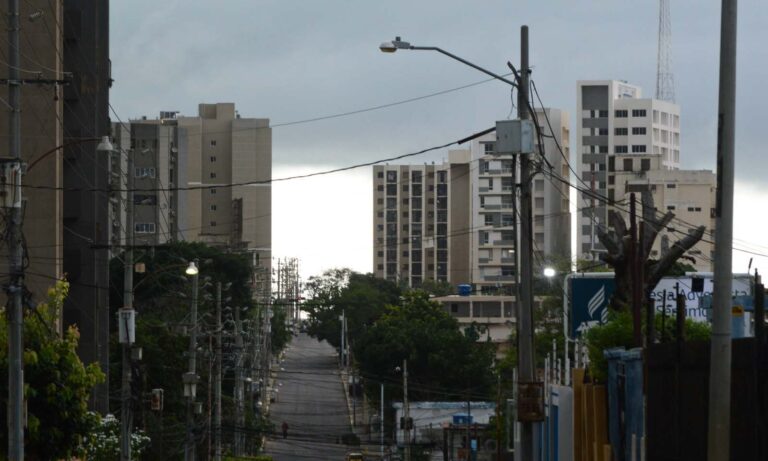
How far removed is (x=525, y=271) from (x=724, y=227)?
9502 mm

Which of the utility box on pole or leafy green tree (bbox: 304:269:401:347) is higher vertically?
the utility box on pole

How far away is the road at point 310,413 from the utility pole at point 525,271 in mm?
62405

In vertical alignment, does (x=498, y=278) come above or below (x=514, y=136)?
below

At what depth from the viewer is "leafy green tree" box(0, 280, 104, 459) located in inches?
1431

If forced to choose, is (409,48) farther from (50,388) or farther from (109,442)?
(109,442)

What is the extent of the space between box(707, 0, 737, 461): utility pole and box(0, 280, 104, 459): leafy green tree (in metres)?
22.3

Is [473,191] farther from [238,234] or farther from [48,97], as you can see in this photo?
[48,97]

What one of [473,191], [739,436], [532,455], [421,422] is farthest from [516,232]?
[473,191]

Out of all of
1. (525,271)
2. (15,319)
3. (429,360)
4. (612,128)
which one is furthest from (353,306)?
(525,271)

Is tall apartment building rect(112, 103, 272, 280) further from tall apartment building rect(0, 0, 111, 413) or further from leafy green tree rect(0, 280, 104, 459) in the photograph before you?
leafy green tree rect(0, 280, 104, 459)

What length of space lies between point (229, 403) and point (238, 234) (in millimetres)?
88988

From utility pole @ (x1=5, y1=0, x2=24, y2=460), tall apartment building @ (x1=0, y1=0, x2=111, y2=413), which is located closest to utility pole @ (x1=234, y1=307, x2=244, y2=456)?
tall apartment building @ (x1=0, y1=0, x2=111, y2=413)

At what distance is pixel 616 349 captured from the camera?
31.4 metres

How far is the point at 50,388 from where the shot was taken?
36.2 meters
